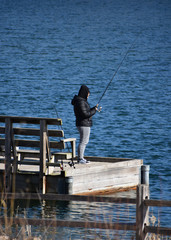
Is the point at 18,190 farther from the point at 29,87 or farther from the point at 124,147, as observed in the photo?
the point at 29,87

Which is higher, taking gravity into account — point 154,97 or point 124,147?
point 154,97

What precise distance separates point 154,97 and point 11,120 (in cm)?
2525

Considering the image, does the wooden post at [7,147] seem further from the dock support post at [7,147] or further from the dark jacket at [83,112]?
the dark jacket at [83,112]

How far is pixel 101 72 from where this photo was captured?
165ft

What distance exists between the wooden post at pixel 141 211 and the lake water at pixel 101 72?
1034mm

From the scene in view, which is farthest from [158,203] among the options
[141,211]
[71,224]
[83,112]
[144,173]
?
[144,173]

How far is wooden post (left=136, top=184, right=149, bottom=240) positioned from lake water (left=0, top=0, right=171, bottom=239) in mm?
1034

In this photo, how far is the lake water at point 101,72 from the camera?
2528cm

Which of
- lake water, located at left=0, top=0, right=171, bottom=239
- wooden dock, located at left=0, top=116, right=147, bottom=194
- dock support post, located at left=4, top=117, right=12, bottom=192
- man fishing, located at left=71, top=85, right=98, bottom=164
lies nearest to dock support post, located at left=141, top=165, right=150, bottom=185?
wooden dock, located at left=0, top=116, right=147, bottom=194

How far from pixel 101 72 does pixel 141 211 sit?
1695 inches

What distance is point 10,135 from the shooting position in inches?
508

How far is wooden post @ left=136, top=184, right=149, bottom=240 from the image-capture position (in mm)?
7285

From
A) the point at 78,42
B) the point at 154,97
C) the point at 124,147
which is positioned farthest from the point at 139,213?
the point at 78,42

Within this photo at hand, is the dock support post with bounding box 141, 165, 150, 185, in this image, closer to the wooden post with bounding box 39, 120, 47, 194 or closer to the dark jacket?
the dark jacket
